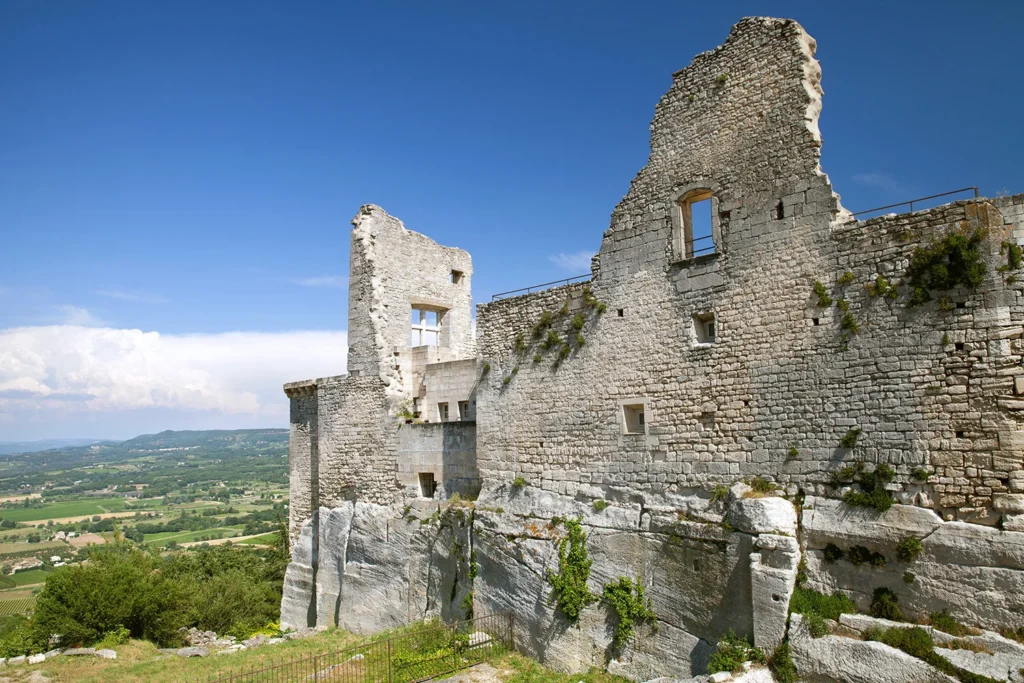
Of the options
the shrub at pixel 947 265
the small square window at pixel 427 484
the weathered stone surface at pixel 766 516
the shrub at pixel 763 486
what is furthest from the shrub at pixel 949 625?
the small square window at pixel 427 484

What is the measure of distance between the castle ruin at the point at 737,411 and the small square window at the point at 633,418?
48mm

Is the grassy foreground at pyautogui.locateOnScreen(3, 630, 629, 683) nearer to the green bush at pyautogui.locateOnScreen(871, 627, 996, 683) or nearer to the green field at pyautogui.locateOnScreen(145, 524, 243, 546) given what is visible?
the green bush at pyautogui.locateOnScreen(871, 627, 996, 683)

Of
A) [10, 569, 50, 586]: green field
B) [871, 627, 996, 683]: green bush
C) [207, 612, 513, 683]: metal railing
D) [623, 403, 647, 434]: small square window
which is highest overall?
[623, 403, 647, 434]: small square window

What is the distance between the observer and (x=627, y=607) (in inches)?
508

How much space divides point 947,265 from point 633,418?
6.23m

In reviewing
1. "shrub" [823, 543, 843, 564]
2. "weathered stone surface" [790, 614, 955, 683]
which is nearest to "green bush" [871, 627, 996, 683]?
"weathered stone surface" [790, 614, 955, 683]

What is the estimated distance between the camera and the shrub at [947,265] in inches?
390

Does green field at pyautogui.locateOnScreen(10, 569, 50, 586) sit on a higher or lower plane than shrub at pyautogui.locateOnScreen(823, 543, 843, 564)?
lower

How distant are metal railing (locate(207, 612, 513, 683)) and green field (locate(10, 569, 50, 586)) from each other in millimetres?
63323

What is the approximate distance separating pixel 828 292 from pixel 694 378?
111 inches

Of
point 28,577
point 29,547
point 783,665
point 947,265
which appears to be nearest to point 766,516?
point 783,665

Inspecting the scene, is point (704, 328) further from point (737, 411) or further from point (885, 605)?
point (885, 605)

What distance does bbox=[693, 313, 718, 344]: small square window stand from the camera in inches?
518

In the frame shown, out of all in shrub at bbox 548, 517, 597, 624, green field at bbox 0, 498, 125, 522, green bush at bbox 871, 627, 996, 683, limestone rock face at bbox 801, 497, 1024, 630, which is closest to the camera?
green bush at bbox 871, 627, 996, 683
